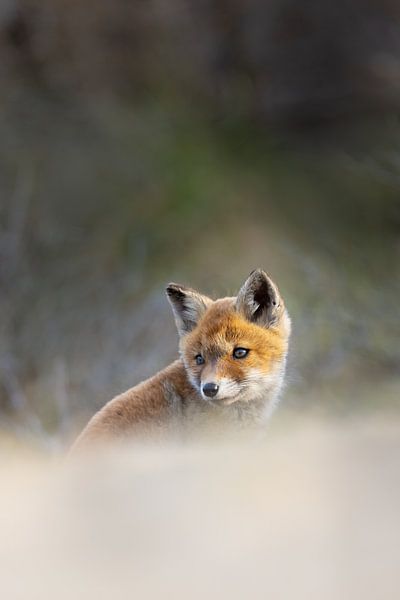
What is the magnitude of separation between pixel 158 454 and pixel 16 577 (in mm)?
860

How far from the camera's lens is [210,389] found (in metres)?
4.46

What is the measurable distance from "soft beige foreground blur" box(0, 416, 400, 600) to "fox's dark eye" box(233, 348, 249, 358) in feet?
5.65

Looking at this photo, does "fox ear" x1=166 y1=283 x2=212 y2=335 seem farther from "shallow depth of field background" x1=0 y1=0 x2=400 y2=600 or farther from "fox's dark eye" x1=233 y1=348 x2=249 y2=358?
"shallow depth of field background" x1=0 y1=0 x2=400 y2=600

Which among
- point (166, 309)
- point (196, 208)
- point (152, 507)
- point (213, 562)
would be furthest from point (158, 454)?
point (196, 208)

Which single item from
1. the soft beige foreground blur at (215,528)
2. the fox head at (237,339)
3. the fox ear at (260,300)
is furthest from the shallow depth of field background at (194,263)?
the fox ear at (260,300)

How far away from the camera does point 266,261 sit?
12.7 metres

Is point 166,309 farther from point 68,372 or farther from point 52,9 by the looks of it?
point 52,9

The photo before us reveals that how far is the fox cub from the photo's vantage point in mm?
4562

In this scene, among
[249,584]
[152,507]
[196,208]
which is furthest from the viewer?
[196,208]

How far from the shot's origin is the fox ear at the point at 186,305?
4820 mm

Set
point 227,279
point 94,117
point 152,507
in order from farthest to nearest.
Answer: point 94,117, point 227,279, point 152,507

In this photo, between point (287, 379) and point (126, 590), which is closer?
Result: point (126, 590)

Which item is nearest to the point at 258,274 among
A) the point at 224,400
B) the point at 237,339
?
the point at 237,339

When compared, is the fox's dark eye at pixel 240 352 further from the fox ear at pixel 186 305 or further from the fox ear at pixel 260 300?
the fox ear at pixel 186 305
